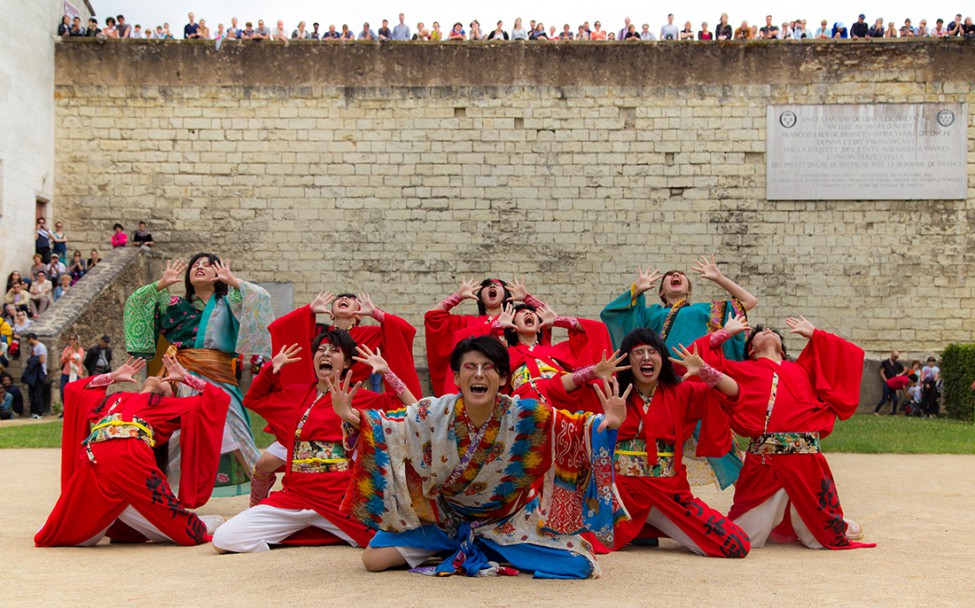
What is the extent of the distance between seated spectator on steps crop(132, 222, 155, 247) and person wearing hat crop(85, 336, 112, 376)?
112 inches

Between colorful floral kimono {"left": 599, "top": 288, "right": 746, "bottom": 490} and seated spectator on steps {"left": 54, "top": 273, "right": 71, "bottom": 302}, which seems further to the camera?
seated spectator on steps {"left": 54, "top": 273, "right": 71, "bottom": 302}

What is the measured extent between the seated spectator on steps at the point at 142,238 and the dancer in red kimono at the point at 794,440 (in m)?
15.0

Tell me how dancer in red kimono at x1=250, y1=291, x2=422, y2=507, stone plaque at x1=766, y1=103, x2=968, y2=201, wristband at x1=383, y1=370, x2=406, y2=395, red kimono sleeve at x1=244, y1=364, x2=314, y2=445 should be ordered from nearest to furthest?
1. wristband at x1=383, y1=370, x2=406, y2=395
2. red kimono sleeve at x1=244, y1=364, x2=314, y2=445
3. dancer in red kimono at x1=250, y1=291, x2=422, y2=507
4. stone plaque at x1=766, y1=103, x2=968, y2=201

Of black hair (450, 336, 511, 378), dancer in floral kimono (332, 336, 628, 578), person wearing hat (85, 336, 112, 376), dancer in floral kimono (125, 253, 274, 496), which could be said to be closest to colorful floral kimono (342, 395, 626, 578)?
dancer in floral kimono (332, 336, 628, 578)

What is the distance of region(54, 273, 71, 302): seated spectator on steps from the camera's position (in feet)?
59.6

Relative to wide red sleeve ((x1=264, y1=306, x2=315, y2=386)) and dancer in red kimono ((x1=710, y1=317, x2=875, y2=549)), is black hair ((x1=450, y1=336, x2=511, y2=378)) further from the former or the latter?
wide red sleeve ((x1=264, y1=306, x2=315, y2=386))

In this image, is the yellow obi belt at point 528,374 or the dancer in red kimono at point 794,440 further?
the yellow obi belt at point 528,374

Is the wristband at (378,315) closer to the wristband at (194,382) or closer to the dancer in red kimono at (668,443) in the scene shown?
the wristband at (194,382)

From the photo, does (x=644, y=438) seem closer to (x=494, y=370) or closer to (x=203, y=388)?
(x=494, y=370)

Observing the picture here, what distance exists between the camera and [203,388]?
256 inches

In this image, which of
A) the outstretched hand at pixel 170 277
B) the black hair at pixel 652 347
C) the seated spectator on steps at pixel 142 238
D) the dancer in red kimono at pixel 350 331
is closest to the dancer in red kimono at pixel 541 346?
the black hair at pixel 652 347

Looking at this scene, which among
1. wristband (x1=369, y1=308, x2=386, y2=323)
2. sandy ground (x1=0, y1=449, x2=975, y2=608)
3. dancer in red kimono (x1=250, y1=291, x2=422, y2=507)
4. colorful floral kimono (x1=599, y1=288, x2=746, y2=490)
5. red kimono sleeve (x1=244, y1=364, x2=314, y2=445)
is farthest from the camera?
colorful floral kimono (x1=599, y1=288, x2=746, y2=490)

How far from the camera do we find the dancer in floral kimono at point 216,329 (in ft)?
23.3

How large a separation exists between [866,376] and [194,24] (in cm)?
1386
